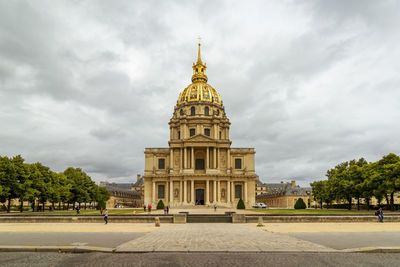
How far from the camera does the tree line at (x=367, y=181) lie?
155 ft

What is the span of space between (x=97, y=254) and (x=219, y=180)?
63448 mm

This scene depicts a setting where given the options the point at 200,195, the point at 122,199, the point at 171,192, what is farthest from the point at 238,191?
the point at 122,199

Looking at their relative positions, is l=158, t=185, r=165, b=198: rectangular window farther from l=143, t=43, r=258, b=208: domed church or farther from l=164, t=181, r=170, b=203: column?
l=164, t=181, r=170, b=203: column

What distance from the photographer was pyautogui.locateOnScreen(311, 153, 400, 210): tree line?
47250mm

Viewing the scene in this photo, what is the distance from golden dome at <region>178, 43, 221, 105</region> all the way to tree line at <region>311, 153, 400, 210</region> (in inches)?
1432

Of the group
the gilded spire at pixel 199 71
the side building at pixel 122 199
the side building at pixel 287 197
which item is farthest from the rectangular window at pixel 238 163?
the side building at pixel 122 199

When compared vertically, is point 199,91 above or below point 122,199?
above

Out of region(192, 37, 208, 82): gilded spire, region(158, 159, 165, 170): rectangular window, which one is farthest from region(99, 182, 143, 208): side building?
region(192, 37, 208, 82): gilded spire

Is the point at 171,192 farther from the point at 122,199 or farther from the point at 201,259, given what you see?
the point at 201,259

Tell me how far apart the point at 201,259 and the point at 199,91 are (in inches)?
3101

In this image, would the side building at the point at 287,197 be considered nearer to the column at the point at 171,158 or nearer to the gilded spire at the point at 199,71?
the column at the point at 171,158

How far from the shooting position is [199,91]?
87.6 meters

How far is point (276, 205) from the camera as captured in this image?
99312 millimetres

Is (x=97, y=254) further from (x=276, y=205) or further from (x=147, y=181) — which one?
(x=276, y=205)
